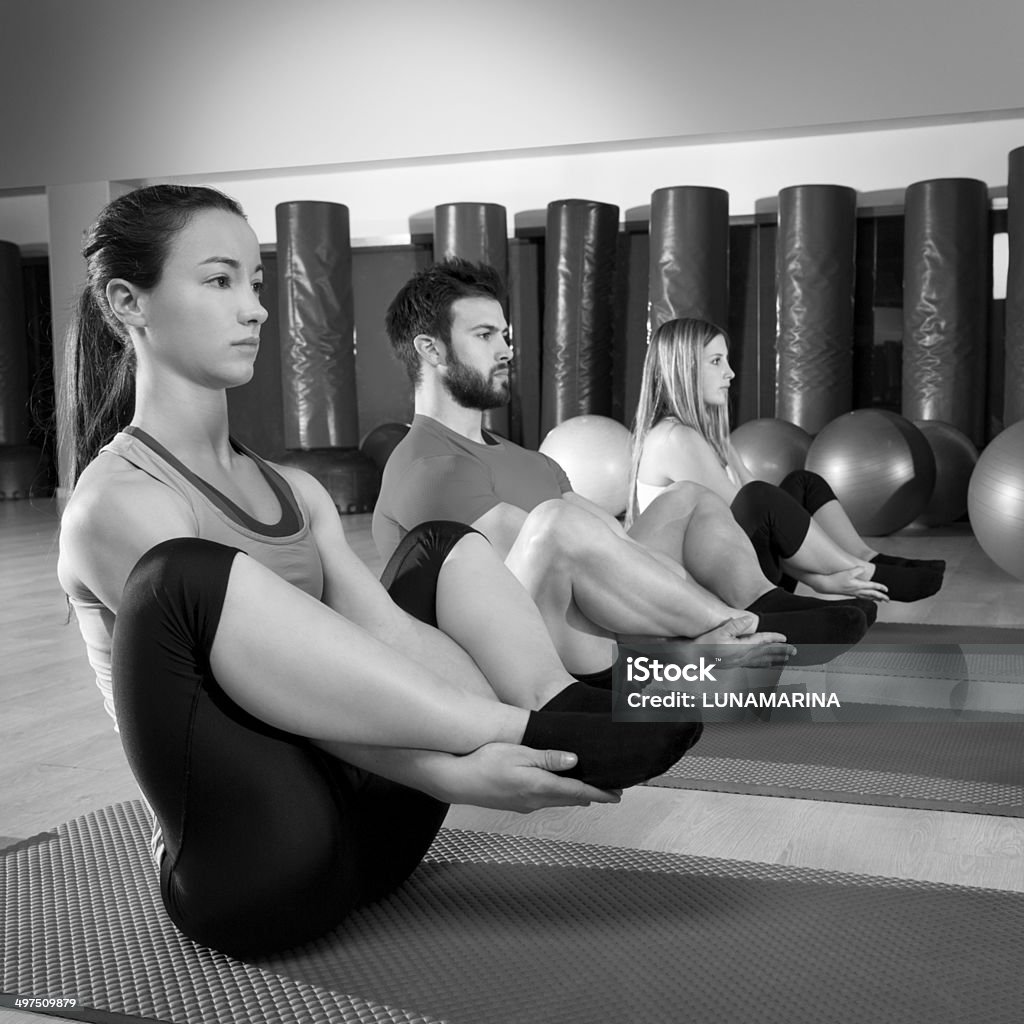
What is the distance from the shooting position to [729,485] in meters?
3.28

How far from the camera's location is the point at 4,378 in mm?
8477

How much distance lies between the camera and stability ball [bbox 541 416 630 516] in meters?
6.04

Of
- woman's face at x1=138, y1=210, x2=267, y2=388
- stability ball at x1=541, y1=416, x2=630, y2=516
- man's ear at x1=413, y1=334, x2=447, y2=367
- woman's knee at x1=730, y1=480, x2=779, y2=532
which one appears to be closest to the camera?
woman's face at x1=138, y1=210, x2=267, y2=388

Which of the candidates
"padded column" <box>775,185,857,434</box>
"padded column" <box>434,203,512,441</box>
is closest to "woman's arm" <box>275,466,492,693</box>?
"padded column" <box>775,185,857,434</box>

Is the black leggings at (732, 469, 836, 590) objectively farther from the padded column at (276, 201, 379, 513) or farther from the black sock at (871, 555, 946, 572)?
the padded column at (276, 201, 379, 513)

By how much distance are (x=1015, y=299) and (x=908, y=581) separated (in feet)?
11.1

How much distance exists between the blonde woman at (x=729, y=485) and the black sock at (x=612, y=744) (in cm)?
195

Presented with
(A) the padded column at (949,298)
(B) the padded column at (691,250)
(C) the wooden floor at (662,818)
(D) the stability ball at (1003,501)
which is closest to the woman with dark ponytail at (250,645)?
(C) the wooden floor at (662,818)

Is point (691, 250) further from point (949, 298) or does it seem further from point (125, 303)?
point (125, 303)

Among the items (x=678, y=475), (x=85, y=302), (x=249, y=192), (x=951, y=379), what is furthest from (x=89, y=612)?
(x=249, y=192)

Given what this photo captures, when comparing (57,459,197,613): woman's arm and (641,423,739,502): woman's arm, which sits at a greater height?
(57,459,197,613): woman's arm

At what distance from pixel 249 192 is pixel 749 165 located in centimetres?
346

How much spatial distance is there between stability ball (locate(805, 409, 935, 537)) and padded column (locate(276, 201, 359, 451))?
3102 mm

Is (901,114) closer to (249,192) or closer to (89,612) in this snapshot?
(249,192)
